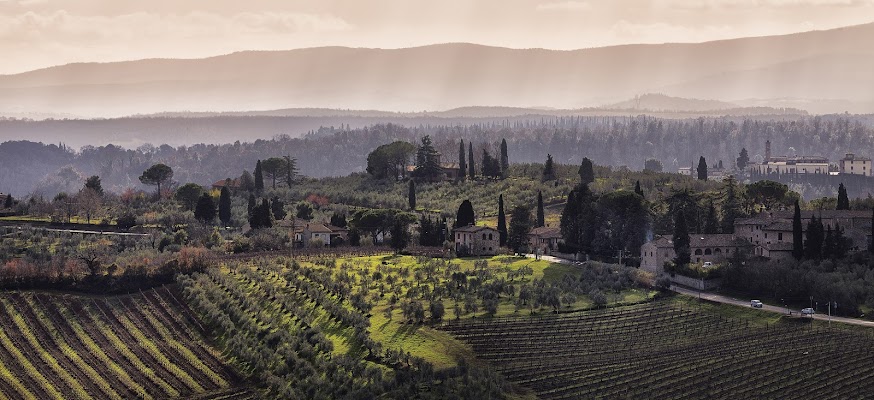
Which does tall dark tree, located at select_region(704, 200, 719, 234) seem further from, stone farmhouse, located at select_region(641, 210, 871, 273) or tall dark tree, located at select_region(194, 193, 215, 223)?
tall dark tree, located at select_region(194, 193, 215, 223)

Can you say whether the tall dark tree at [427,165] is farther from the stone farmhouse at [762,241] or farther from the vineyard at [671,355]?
the vineyard at [671,355]

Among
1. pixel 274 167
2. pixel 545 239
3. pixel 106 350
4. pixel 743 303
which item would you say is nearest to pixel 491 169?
pixel 274 167

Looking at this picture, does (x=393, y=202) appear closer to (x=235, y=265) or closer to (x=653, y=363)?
(x=235, y=265)

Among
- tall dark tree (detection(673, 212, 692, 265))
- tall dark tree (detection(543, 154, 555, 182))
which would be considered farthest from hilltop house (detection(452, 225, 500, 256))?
tall dark tree (detection(543, 154, 555, 182))

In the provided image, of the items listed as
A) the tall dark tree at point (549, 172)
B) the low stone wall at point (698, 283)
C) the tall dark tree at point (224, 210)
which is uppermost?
the tall dark tree at point (549, 172)

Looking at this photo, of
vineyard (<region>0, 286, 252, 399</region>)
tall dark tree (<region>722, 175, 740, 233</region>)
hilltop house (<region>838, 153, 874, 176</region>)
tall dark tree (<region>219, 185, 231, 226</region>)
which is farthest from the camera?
hilltop house (<region>838, 153, 874, 176</region>)

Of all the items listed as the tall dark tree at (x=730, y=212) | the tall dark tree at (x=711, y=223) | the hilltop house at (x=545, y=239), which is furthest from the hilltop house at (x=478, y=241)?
the tall dark tree at (x=730, y=212)

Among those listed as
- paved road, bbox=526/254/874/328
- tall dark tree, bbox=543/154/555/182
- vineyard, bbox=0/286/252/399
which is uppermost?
tall dark tree, bbox=543/154/555/182

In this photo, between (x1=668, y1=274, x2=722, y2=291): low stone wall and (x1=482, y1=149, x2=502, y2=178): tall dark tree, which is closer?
A: (x1=668, y1=274, x2=722, y2=291): low stone wall
